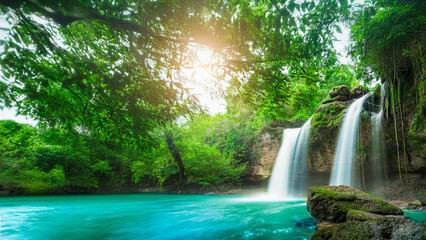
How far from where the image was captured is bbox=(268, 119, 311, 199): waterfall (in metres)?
12.8

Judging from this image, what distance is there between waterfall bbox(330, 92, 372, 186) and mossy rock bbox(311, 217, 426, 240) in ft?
28.0

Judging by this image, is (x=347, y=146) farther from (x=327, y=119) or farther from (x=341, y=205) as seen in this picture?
(x=341, y=205)

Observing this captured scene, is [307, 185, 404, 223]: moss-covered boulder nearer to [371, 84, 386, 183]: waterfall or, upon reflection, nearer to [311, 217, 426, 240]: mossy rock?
[311, 217, 426, 240]: mossy rock

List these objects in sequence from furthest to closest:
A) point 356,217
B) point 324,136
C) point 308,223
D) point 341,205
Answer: point 324,136
point 308,223
point 341,205
point 356,217

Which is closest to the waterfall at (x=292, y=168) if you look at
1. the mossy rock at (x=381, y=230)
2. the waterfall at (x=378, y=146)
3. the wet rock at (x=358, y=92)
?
the wet rock at (x=358, y=92)

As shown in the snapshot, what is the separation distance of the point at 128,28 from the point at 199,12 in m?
0.98

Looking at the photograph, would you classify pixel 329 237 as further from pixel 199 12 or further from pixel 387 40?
pixel 387 40

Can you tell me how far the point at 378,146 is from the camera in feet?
30.6

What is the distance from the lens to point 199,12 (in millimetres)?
2590

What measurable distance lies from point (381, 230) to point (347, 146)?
909cm

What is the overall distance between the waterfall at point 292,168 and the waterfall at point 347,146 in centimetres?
203

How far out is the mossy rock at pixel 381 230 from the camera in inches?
94.3

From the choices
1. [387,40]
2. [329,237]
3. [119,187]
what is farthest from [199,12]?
[119,187]

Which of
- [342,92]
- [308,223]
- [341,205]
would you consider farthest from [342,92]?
[308,223]
